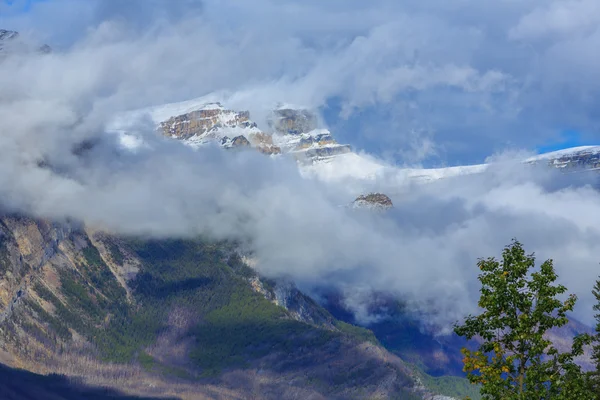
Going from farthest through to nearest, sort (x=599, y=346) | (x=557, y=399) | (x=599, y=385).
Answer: (x=599, y=346)
(x=599, y=385)
(x=557, y=399)

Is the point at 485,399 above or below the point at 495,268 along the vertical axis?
below

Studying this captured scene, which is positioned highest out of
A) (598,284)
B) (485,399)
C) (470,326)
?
(598,284)

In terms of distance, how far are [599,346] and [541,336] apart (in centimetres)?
2850

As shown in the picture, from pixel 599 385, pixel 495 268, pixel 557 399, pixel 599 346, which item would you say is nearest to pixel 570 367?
pixel 557 399

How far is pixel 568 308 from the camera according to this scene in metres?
78.8

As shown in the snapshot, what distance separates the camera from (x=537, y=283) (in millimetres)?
78750

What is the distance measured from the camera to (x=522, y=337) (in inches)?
3093

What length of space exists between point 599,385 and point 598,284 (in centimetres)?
935

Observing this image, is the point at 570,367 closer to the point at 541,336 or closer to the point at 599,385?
the point at 541,336

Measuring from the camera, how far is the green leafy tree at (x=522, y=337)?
78188 mm

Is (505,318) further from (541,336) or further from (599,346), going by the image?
(599,346)

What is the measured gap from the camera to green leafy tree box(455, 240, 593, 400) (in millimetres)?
78188

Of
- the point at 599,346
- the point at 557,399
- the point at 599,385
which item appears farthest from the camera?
the point at 599,346

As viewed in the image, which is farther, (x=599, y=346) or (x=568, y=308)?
(x=599, y=346)
